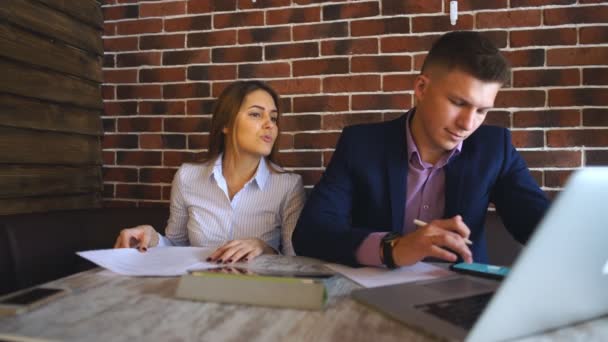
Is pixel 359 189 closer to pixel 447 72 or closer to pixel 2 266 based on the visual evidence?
pixel 447 72

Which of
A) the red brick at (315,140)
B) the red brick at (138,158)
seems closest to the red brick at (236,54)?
the red brick at (315,140)

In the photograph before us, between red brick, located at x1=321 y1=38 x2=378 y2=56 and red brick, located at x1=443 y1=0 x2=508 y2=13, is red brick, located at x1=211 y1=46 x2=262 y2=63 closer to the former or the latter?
red brick, located at x1=321 y1=38 x2=378 y2=56

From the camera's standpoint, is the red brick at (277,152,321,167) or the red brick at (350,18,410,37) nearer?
the red brick at (350,18,410,37)

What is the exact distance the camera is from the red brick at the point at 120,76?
2.24 meters

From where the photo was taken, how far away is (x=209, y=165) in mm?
1817

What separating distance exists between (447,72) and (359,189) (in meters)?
0.41

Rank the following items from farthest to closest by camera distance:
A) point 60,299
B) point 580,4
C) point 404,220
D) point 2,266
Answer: point 580,4
point 2,266
point 404,220
point 60,299

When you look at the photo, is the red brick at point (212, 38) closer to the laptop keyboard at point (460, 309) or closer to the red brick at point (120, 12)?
the red brick at point (120, 12)

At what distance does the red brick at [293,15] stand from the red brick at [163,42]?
0.45 meters

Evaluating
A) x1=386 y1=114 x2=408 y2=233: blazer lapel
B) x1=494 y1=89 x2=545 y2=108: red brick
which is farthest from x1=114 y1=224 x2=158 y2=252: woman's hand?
x1=494 y1=89 x2=545 y2=108: red brick

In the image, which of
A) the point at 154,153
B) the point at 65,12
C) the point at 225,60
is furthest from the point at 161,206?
the point at 65,12

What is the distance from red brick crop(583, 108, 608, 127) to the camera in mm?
1758

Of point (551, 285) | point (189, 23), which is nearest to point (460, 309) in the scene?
point (551, 285)

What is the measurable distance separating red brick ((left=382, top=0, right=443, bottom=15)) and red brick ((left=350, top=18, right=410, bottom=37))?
1.4 inches
